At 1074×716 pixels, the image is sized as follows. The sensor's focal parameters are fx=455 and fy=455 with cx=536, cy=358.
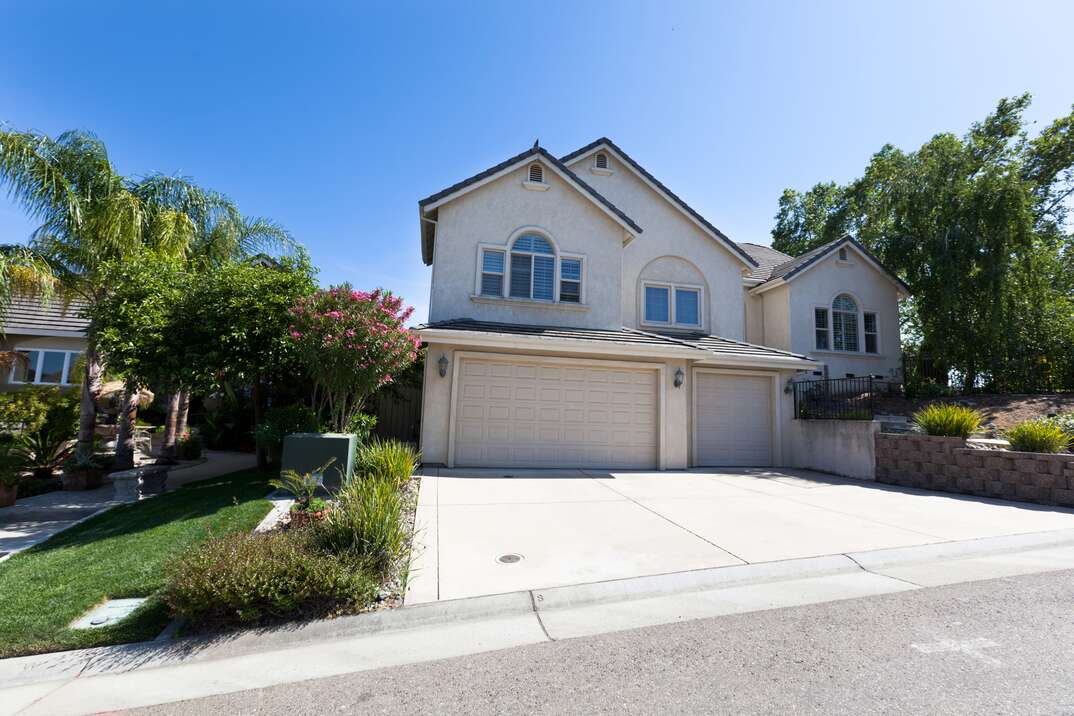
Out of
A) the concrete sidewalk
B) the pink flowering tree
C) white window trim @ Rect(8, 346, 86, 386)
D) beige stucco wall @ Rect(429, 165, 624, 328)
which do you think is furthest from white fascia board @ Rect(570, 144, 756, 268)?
white window trim @ Rect(8, 346, 86, 386)

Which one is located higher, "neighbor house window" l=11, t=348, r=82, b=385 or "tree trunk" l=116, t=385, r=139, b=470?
"neighbor house window" l=11, t=348, r=82, b=385

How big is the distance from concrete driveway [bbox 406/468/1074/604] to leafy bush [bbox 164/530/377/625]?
61cm

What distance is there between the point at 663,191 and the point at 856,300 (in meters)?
9.00

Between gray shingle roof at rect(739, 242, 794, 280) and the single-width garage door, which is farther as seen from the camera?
gray shingle roof at rect(739, 242, 794, 280)

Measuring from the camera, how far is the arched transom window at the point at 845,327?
55.8 ft

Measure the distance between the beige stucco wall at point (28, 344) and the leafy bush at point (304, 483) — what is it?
14.5 m

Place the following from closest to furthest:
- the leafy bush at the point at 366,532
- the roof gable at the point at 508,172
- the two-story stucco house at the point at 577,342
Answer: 1. the leafy bush at the point at 366,532
2. the two-story stucco house at the point at 577,342
3. the roof gable at the point at 508,172

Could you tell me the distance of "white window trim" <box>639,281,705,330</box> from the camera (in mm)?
14328

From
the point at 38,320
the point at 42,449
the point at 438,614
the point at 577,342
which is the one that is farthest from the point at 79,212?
the point at 438,614

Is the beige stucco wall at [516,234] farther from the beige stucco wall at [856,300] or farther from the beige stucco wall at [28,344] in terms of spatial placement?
the beige stucco wall at [28,344]

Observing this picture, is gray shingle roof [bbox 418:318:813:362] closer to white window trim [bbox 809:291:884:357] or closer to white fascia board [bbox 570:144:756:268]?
white fascia board [bbox 570:144:756:268]

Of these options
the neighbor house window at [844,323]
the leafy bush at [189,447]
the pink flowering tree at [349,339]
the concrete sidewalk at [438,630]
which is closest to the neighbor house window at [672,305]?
the neighbor house window at [844,323]

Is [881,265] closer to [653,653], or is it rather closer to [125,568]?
[653,653]

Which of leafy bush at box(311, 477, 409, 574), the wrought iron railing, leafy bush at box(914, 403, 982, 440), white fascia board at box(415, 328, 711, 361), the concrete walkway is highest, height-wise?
white fascia board at box(415, 328, 711, 361)
